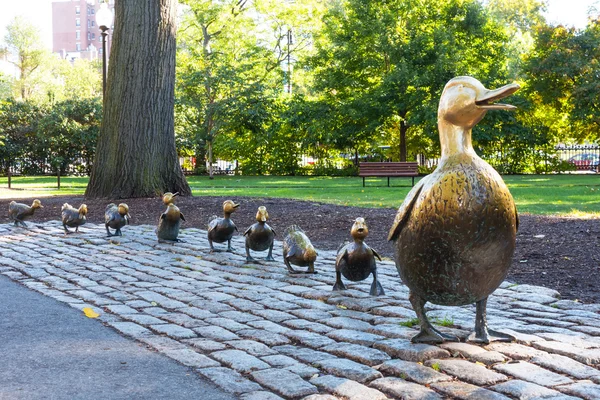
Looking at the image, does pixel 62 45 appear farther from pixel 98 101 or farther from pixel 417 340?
pixel 417 340

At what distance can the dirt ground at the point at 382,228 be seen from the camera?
686 centimetres

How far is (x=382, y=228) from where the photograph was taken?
413 inches

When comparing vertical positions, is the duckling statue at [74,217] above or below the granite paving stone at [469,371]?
above

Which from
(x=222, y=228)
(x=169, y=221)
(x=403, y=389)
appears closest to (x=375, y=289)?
(x=403, y=389)

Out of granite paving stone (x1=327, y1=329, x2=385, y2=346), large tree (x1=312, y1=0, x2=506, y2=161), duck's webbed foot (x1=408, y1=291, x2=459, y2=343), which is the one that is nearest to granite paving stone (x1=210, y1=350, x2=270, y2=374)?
granite paving stone (x1=327, y1=329, x2=385, y2=346)

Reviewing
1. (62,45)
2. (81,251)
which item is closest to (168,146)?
(81,251)

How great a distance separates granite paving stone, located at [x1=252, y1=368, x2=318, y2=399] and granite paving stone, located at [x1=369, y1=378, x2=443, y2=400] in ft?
1.18

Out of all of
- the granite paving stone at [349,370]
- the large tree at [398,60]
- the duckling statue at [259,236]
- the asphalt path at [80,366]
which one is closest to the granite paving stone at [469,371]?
the granite paving stone at [349,370]

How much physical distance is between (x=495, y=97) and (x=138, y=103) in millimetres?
11964

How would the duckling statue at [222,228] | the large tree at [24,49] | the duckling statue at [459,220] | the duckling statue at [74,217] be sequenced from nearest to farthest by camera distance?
the duckling statue at [459,220] < the duckling statue at [222,228] < the duckling statue at [74,217] < the large tree at [24,49]

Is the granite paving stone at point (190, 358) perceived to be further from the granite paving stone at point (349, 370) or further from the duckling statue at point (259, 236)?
the duckling statue at point (259, 236)

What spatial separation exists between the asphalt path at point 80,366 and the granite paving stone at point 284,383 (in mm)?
257

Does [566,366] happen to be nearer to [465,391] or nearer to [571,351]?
[571,351]

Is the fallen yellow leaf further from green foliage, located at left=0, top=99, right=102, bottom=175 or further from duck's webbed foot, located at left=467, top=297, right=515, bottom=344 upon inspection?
green foliage, located at left=0, top=99, right=102, bottom=175
